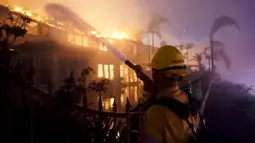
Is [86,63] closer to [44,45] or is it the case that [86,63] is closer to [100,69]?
[100,69]

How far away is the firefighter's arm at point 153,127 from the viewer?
2.18 meters

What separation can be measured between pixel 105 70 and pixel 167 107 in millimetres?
15562

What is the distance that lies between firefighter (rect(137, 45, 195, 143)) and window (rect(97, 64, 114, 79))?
14.5 meters

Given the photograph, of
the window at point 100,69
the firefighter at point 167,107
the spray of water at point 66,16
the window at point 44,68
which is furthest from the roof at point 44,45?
the firefighter at point 167,107

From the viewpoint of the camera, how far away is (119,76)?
19078 millimetres

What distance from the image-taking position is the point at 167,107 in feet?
7.39

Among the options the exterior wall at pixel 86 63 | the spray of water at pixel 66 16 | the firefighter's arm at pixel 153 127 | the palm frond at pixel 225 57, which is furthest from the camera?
the palm frond at pixel 225 57

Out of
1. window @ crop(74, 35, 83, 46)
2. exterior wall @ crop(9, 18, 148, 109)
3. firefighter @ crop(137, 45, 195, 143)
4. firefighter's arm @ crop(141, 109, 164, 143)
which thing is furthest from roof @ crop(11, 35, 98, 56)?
firefighter's arm @ crop(141, 109, 164, 143)

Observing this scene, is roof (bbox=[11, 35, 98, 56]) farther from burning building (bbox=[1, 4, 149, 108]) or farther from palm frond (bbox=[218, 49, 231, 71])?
palm frond (bbox=[218, 49, 231, 71])

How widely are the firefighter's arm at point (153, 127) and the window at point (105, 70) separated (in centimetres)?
1474

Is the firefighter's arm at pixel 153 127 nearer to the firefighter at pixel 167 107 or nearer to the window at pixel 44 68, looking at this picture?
the firefighter at pixel 167 107

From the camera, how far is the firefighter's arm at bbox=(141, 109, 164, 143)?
218 centimetres

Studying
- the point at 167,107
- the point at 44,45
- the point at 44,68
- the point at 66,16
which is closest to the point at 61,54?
the point at 44,68

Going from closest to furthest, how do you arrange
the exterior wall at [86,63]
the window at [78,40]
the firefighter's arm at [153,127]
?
the firefighter's arm at [153,127], the exterior wall at [86,63], the window at [78,40]
